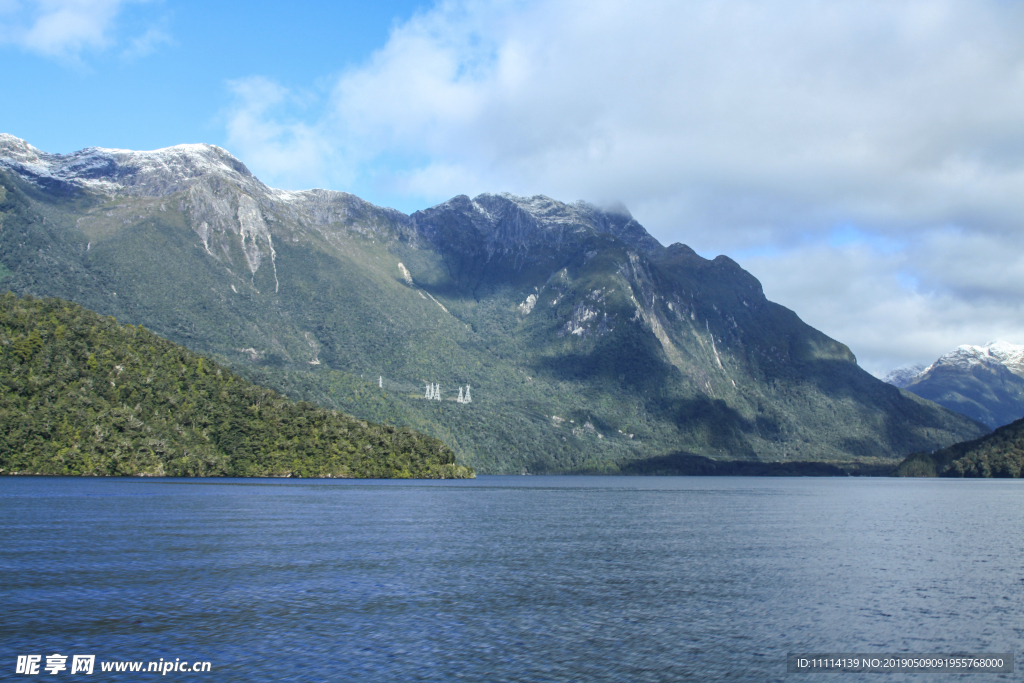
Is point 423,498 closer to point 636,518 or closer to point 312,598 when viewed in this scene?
point 636,518

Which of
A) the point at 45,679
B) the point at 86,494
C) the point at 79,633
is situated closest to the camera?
the point at 45,679

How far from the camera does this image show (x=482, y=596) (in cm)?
6588

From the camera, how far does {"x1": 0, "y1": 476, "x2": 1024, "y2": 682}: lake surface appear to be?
46.8m

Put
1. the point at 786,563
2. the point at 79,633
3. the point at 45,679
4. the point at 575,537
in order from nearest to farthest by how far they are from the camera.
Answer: the point at 45,679, the point at 79,633, the point at 786,563, the point at 575,537

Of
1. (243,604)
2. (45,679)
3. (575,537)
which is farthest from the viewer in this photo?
(575,537)

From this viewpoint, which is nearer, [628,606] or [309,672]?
[309,672]

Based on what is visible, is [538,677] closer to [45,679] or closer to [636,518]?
[45,679]

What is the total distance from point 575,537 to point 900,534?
53.6 metres

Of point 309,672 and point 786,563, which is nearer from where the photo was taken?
point 309,672

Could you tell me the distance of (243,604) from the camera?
5978 centimetres

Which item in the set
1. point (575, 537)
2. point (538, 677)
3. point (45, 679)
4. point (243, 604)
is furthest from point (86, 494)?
point (538, 677)

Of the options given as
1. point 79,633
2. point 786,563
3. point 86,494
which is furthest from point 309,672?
point 86,494

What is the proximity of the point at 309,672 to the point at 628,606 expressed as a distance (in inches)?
1118

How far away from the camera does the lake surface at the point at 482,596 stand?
153 ft
